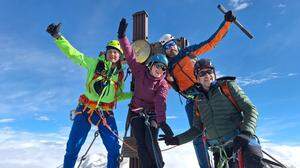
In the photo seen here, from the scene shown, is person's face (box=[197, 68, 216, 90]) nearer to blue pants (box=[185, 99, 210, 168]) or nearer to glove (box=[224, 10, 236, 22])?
blue pants (box=[185, 99, 210, 168])

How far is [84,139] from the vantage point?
840cm

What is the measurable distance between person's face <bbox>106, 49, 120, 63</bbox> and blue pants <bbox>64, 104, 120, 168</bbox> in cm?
126

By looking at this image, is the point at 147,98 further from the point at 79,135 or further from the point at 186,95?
the point at 79,135

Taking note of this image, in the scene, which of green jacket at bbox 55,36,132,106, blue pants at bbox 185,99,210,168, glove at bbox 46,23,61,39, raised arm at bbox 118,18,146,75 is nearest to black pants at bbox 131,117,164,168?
blue pants at bbox 185,99,210,168

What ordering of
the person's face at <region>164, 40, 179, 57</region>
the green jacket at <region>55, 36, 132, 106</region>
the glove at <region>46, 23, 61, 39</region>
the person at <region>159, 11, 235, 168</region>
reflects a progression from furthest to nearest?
the person's face at <region>164, 40, 179, 57</region> < the green jacket at <region>55, 36, 132, 106</region> < the glove at <region>46, 23, 61, 39</region> < the person at <region>159, 11, 235, 168</region>

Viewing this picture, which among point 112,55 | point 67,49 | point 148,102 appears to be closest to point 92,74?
point 112,55

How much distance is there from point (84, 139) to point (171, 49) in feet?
9.23

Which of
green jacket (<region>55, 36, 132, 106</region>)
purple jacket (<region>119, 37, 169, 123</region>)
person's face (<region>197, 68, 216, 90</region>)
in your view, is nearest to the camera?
person's face (<region>197, 68, 216, 90</region>)

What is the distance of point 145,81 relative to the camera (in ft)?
25.9

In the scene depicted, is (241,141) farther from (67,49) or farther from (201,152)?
(67,49)

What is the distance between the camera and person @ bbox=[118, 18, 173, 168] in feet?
24.3

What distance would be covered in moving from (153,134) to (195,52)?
204cm

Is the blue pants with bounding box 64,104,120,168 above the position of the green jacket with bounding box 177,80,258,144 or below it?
above

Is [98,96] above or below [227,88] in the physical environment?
above
